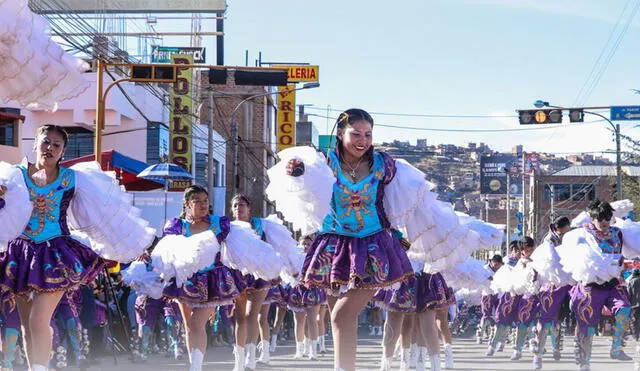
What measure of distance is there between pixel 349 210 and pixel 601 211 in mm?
5127

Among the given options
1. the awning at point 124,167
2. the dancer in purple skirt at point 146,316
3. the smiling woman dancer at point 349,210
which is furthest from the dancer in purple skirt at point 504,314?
the smiling woman dancer at point 349,210

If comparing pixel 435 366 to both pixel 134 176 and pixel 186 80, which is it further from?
pixel 186 80

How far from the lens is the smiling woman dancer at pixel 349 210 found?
744 cm

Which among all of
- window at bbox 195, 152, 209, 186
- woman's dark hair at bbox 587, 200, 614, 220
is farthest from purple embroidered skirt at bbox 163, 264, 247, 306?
window at bbox 195, 152, 209, 186

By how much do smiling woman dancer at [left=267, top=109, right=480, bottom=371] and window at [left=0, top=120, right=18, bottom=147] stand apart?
27419 millimetres

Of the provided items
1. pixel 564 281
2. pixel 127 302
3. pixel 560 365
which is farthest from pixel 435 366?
pixel 127 302

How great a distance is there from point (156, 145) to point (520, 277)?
26579 mm

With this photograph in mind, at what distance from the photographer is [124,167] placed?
70.4ft

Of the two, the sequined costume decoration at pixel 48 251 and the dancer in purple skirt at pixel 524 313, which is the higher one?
the sequined costume decoration at pixel 48 251

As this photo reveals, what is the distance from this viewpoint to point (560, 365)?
1478 centimetres

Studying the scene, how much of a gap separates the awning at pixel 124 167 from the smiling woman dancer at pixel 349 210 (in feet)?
38.3

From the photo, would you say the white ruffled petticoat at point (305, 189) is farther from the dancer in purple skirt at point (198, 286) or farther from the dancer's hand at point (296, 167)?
the dancer in purple skirt at point (198, 286)

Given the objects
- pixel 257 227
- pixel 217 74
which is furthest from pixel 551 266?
pixel 217 74

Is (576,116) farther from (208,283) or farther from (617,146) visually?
(208,283)
